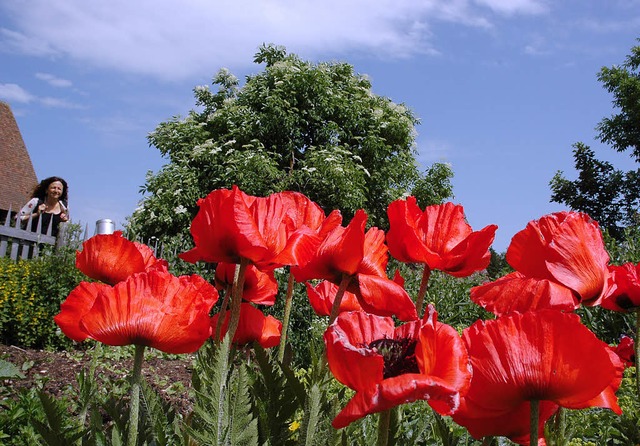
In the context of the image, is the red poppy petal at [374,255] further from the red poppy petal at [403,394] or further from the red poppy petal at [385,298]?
the red poppy petal at [403,394]

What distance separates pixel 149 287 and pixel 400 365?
0.43 meters

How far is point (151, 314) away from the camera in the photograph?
0.92 m

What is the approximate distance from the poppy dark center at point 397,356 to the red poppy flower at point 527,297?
16 cm

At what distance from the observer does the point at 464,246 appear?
1029mm

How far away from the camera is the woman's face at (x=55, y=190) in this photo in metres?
7.94

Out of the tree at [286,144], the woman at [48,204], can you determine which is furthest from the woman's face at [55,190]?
the tree at [286,144]

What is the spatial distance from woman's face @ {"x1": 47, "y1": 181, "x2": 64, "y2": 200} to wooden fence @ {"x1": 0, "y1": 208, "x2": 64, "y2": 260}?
1.83 feet

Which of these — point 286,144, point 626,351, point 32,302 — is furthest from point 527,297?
point 286,144

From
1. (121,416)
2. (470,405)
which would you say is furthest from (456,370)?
(121,416)

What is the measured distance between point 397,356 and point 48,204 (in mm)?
8709

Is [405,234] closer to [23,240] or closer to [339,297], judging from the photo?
[339,297]

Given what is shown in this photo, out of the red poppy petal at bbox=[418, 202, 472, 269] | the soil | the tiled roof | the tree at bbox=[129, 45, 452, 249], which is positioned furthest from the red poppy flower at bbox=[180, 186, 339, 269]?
the tiled roof

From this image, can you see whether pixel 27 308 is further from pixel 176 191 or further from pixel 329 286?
pixel 176 191

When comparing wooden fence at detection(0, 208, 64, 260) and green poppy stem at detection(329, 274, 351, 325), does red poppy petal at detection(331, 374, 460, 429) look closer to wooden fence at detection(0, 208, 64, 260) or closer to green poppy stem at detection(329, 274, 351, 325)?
green poppy stem at detection(329, 274, 351, 325)
